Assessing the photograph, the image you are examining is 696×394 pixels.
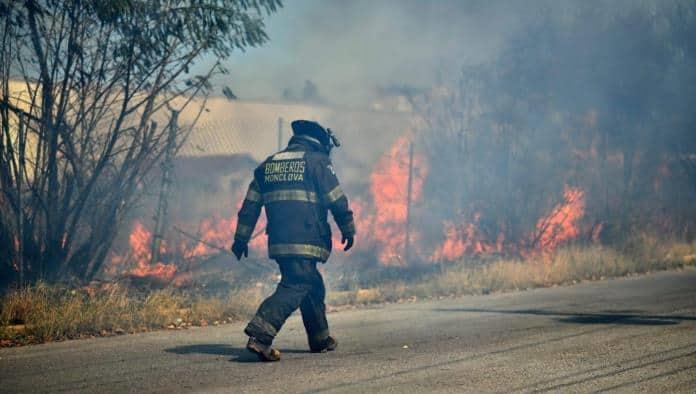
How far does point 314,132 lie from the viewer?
7.17m

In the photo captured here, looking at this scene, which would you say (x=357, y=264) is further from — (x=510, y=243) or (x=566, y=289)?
(x=566, y=289)

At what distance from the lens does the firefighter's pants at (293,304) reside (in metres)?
6.70

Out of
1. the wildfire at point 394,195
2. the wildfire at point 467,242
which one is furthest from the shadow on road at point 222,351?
the wildfire at point 467,242

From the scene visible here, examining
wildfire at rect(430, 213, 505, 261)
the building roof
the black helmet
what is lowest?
wildfire at rect(430, 213, 505, 261)

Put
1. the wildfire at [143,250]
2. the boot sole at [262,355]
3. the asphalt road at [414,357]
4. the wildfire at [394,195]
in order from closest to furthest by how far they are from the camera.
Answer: the asphalt road at [414,357] → the boot sole at [262,355] → the wildfire at [143,250] → the wildfire at [394,195]

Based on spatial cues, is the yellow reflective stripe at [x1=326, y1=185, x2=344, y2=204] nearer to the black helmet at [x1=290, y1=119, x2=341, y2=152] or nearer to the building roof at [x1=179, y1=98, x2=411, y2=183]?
the black helmet at [x1=290, y1=119, x2=341, y2=152]

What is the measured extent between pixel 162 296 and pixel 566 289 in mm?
5855

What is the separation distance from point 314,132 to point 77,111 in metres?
5.07

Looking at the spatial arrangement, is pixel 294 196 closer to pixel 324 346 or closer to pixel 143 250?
pixel 324 346

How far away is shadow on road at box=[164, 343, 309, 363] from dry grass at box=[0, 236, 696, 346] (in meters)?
1.42

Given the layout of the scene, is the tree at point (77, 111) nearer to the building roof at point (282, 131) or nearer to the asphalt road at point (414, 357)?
the asphalt road at point (414, 357)

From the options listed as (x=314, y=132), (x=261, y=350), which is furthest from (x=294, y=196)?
(x=261, y=350)

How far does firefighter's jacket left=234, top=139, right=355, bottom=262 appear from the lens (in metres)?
6.89

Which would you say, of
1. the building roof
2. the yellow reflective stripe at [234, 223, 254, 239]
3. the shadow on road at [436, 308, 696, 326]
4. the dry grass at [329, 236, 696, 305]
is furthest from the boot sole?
the building roof
